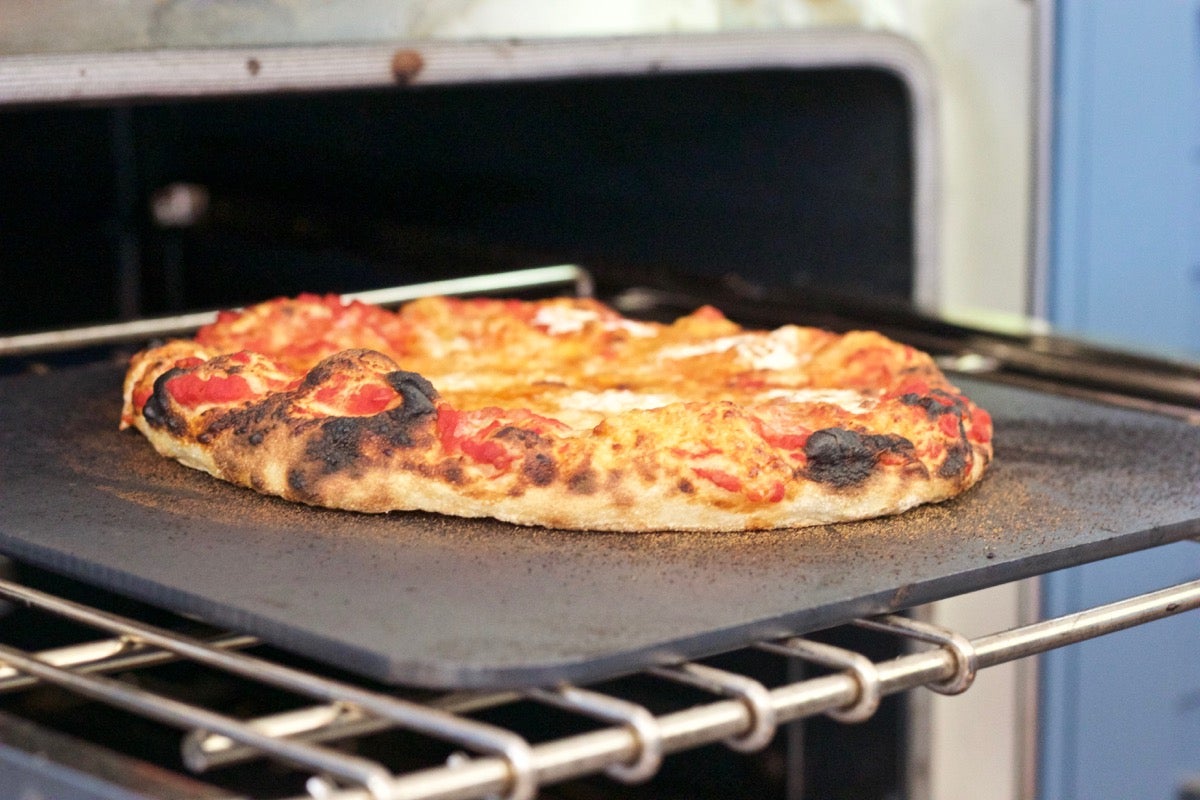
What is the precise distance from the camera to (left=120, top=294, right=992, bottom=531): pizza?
1.24 meters

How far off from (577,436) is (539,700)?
1.12ft

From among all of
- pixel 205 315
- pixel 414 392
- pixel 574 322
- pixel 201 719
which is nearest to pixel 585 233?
pixel 205 315

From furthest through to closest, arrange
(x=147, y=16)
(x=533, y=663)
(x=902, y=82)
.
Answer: (x=902, y=82), (x=147, y=16), (x=533, y=663)

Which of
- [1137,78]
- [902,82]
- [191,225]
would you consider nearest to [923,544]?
[902,82]

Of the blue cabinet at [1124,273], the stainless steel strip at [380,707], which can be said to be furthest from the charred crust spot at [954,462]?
the blue cabinet at [1124,273]

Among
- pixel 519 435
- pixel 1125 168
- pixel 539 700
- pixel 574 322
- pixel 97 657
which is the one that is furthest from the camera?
pixel 1125 168

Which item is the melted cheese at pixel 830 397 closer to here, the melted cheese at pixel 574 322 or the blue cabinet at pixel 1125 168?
the melted cheese at pixel 574 322

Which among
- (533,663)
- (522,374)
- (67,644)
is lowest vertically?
(67,644)

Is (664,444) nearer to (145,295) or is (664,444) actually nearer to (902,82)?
Answer: (902,82)

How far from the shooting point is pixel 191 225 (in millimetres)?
3166

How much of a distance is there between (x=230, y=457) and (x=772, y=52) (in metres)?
1.03

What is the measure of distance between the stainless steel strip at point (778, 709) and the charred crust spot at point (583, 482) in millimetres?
292

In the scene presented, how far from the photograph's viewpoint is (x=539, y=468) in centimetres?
124

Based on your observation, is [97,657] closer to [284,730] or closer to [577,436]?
[284,730]
